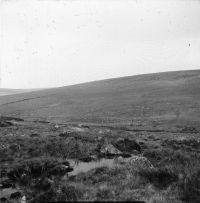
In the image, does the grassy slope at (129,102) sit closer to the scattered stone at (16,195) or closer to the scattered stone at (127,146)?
the scattered stone at (127,146)

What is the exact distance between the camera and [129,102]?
2931 inches

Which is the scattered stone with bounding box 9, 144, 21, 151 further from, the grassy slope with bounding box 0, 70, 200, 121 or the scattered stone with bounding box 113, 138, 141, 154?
the grassy slope with bounding box 0, 70, 200, 121

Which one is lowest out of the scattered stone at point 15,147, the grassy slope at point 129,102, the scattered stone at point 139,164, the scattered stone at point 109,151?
the grassy slope at point 129,102

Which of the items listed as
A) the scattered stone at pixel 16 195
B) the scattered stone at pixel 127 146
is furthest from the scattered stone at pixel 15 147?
the scattered stone at pixel 16 195

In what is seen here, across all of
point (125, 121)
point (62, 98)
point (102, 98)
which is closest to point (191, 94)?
point (102, 98)

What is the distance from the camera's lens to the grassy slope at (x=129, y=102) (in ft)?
208

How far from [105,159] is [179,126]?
95.1ft

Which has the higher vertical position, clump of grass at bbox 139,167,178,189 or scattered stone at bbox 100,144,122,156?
clump of grass at bbox 139,167,178,189

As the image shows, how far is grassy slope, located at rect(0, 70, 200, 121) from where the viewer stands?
6341 cm

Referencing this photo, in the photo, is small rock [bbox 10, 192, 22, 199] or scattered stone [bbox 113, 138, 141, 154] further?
scattered stone [bbox 113, 138, 141, 154]

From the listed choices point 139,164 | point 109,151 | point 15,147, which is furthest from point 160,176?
point 15,147

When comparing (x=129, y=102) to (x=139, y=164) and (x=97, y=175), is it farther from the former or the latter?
(x=97, y=175)

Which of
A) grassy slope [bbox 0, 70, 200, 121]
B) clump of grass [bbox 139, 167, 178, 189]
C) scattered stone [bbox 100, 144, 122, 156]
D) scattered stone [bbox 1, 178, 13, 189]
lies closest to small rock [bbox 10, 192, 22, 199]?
scattered stone [bbox 1, 178, 13, 189]

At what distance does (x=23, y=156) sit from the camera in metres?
21.6
